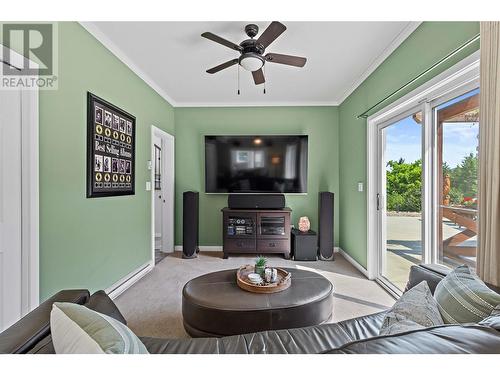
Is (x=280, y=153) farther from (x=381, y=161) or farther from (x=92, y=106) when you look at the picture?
(x=92, y=106)

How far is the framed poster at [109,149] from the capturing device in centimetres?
223

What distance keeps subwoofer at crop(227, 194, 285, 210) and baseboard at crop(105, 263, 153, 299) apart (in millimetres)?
1565

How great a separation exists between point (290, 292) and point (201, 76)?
2829 mm

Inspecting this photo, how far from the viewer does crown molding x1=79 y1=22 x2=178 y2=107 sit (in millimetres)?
2199

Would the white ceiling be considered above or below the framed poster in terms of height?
above

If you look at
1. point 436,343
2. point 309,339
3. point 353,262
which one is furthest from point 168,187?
point 436,343

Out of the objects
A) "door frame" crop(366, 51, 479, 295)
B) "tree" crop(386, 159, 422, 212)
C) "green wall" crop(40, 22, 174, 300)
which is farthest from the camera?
"tree" crop(386, 159, 422, 212)

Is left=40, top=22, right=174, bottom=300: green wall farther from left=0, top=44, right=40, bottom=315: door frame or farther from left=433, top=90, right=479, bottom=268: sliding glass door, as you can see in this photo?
left=433, top=90, right=479, bottom=268: sliding glass door

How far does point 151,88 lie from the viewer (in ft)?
11.4

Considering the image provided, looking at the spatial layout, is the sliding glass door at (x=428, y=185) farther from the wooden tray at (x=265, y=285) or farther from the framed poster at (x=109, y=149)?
the framed poster at (x=109, y=149)

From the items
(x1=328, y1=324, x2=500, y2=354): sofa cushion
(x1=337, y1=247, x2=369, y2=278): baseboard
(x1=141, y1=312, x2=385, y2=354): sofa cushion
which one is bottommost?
→ (x1=337, y1=247, x2=369, y2=278): baseboard

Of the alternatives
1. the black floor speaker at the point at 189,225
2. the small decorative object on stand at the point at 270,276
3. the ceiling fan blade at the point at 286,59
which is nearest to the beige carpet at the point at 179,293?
the black floor speaker at the point at 189,225

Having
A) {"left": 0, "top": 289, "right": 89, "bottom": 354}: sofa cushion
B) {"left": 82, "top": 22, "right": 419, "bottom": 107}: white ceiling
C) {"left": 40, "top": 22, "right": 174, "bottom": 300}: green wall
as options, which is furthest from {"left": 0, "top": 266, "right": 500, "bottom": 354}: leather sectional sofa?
{"left": 82, "top": 22, "right": 419, "bottom": 107}: white ceiling
